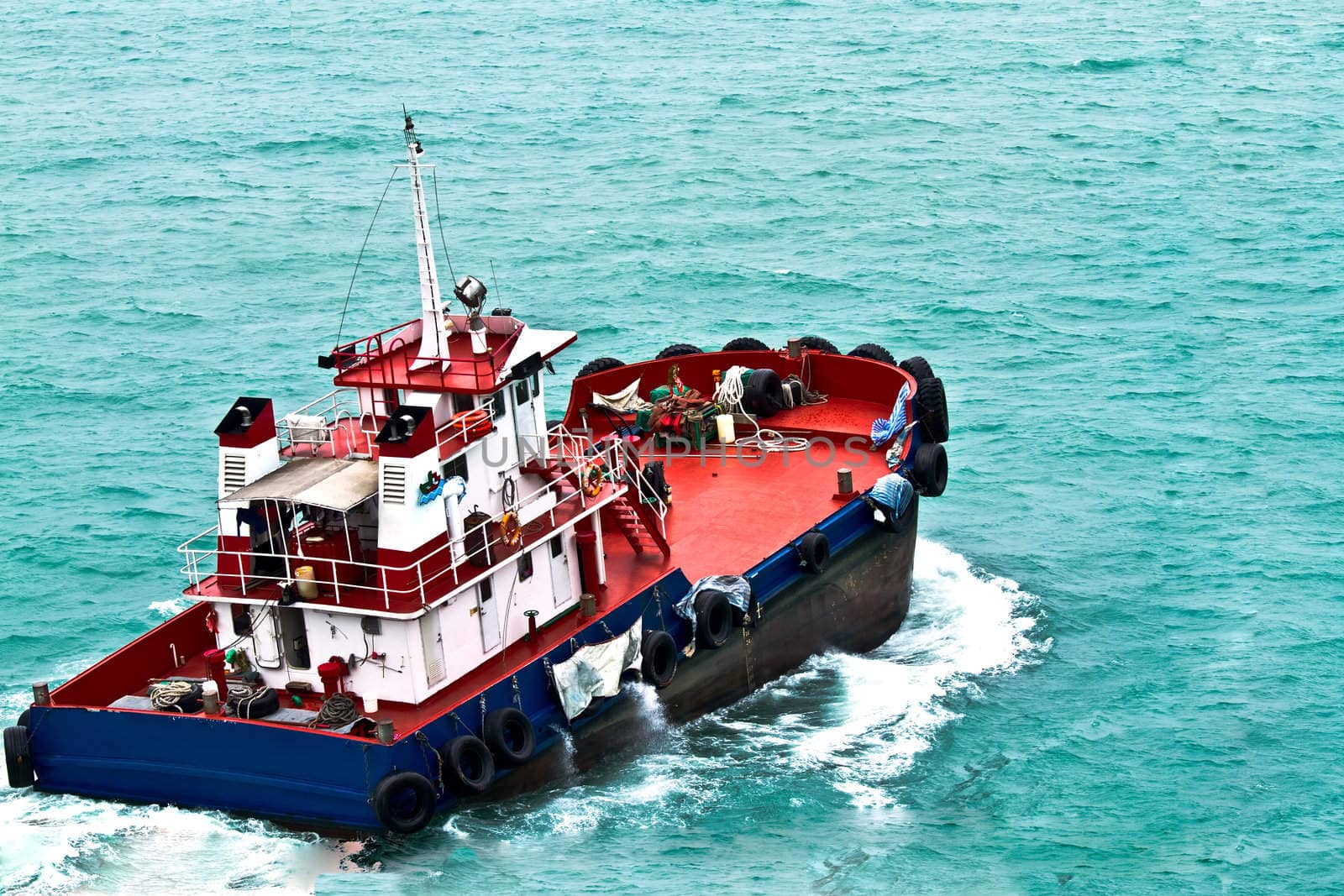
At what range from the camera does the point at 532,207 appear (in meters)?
50.4

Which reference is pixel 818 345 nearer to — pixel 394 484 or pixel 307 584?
pixel 394 484

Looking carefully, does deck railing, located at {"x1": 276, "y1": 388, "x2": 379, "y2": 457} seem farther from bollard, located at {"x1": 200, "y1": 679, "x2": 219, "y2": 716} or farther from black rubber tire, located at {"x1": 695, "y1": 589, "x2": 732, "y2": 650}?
black rubber tire, located at {"x1": 695, "y1": 589, "x2": 732, "y2": 650}

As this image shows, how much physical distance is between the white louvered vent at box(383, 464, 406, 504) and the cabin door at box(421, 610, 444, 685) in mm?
1464

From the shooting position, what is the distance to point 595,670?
2178 cm

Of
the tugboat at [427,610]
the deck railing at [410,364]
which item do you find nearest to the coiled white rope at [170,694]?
the tugboat at [427,610]

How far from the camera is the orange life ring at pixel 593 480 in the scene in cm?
2308

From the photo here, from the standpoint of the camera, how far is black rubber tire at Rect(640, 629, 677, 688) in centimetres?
2234

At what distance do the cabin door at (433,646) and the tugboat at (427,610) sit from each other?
0.10 ft

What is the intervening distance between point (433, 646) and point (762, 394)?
9.85m

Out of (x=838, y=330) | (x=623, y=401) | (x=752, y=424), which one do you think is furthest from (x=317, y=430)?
(x=838, y=330)

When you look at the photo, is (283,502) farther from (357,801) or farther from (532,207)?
(532,207)

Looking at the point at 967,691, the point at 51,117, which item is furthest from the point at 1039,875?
the point at 51,117

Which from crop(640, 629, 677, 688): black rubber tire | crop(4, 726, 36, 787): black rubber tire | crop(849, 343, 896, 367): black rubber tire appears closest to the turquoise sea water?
crop(4, 726, 36, 787): black rubber tire

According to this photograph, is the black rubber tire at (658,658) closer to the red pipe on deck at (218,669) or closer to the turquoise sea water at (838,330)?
the turquoise sea water at (838,330)
